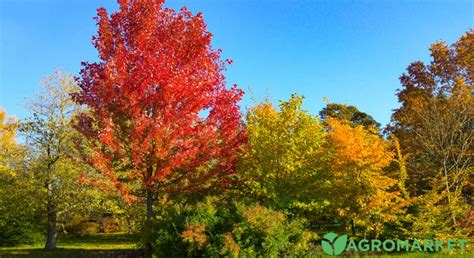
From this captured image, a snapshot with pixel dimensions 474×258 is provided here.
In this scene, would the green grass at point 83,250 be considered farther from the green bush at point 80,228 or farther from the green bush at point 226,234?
the green bush at point 226,234

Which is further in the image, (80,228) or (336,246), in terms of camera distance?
(80,228)

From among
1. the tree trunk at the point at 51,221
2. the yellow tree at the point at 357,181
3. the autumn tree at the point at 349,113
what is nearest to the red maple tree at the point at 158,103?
the yellow tree at the point at 357,181

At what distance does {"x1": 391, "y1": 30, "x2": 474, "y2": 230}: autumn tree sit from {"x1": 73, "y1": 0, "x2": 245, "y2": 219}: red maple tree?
9.41 m

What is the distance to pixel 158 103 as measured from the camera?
10.6 metres

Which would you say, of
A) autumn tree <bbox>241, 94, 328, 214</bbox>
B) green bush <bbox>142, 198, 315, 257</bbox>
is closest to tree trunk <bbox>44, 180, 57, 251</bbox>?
green bush <bbox>142, 198, 315, 257</bbox>

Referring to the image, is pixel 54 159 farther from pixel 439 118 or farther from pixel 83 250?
pixel 439 118

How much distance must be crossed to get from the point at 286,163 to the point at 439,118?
392 inches

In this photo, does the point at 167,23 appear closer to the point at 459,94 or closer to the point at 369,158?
the point at 369,158

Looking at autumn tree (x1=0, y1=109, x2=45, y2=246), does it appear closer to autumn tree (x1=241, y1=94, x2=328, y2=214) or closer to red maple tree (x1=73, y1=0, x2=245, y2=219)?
red maple tree (x1=73, y1=0, x2=245, y2=219)

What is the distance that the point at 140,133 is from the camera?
10047 millimetres

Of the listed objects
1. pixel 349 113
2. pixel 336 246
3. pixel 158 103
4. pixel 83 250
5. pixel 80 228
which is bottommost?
pixel 83 250

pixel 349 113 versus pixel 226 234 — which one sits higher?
pixel 349 113

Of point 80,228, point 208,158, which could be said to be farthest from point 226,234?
point 80,228

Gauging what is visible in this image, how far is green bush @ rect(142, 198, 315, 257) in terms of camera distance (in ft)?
27.8
